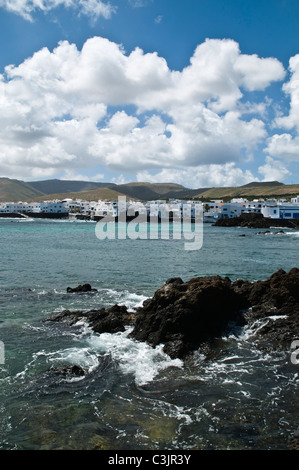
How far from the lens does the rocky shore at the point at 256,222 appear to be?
117125 mm

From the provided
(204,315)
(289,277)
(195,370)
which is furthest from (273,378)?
(289,277)

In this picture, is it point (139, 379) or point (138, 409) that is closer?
point (138, 409)

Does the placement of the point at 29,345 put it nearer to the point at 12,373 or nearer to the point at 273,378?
the point at 12,373

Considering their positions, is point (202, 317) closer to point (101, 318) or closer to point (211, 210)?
point (101, 318)

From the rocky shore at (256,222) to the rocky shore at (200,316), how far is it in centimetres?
10176

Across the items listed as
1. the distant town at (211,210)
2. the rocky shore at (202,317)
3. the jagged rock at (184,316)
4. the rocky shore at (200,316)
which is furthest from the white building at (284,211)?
the jagged rock at (184,316)

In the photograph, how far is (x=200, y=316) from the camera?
1494 cm

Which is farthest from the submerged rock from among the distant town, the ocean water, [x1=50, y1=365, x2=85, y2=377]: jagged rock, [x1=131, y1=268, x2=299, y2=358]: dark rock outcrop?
the distant town

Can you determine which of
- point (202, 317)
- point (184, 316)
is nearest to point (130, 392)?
point (184, 316)

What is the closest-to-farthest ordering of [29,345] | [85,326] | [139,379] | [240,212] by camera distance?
1. [139,379]
2. [29,345]
3. [85,326]
4. [240,212]

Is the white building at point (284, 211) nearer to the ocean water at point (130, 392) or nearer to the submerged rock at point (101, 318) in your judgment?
the ocean water at point (130, 392)

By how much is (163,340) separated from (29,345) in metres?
5.55
